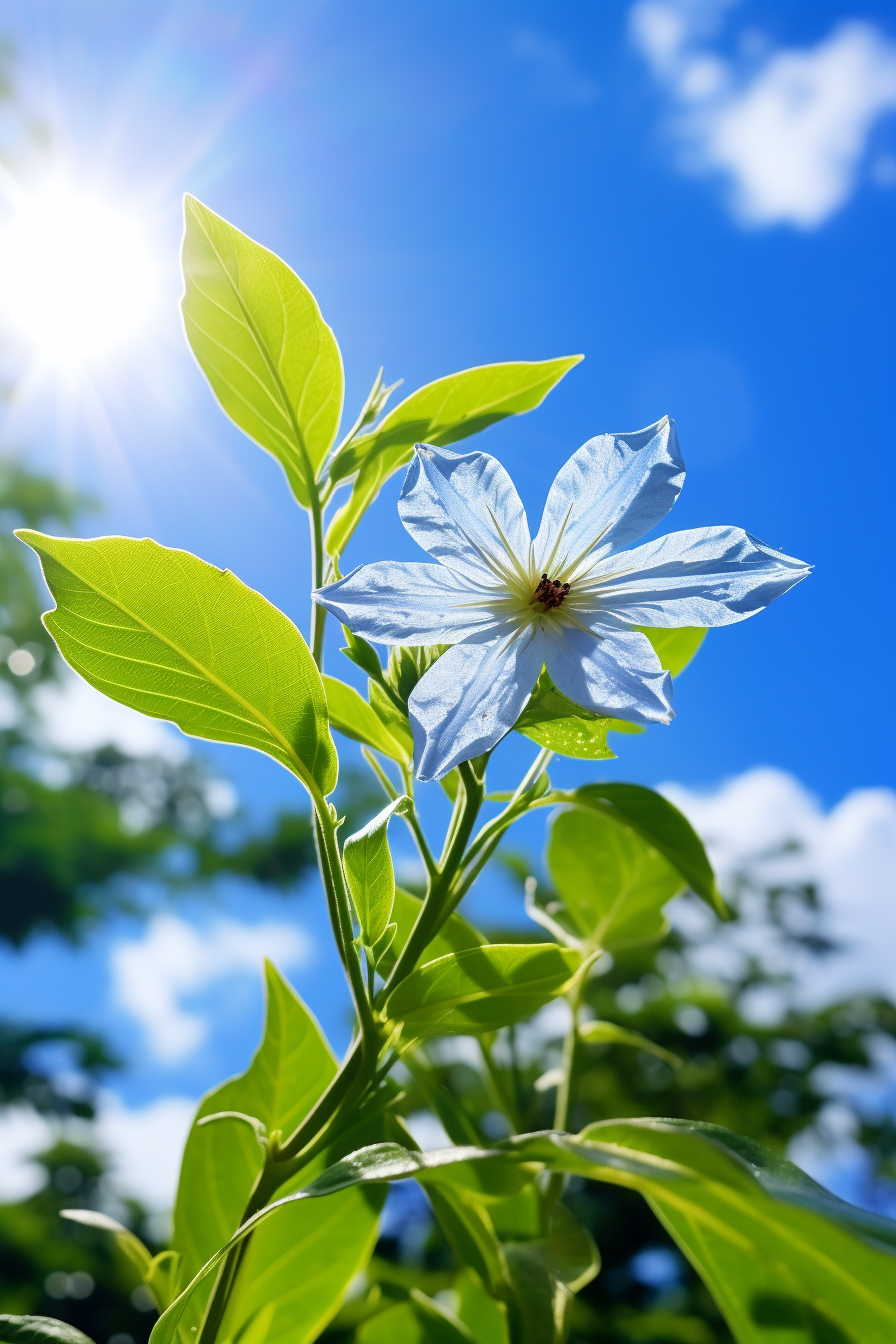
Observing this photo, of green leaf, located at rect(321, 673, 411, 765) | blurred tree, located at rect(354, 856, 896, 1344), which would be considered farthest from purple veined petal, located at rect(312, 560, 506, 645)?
blurred tree, located at rect(354, 856, 896, 1344)

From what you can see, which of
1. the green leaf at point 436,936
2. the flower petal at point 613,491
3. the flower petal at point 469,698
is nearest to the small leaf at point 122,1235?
the green leaf at point 436,936

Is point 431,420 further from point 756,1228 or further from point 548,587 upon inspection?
point 756,1228

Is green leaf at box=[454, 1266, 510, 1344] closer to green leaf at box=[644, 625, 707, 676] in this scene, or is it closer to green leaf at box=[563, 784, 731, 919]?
green leaf at box=[563, 784, 731, 919]

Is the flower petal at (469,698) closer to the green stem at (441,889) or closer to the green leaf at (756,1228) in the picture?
the green stem at (441,889)

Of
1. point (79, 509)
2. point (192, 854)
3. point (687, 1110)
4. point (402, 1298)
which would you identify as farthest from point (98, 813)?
point (402, 1298)

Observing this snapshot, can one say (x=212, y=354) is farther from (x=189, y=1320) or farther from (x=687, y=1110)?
(x=687, y=1110)
